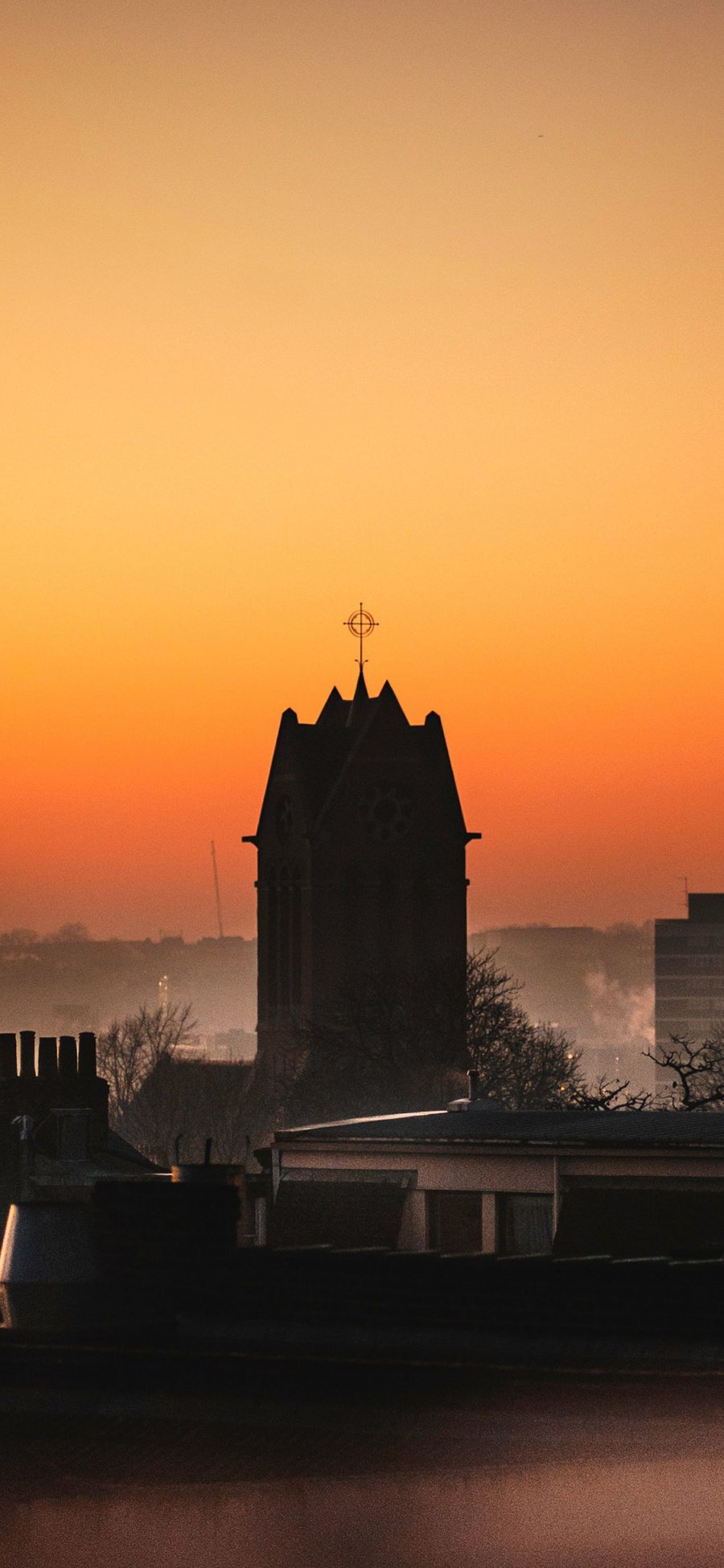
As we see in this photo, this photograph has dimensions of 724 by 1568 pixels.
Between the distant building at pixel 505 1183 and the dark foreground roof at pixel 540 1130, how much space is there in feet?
0.12

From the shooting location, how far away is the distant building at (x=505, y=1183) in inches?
1384

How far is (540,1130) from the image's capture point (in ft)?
131

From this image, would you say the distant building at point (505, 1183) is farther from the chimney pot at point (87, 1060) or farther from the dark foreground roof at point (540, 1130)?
the chimney pot at point (87, 1060)

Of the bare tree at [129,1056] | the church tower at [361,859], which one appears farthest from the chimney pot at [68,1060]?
the bare tree at [129,1056]

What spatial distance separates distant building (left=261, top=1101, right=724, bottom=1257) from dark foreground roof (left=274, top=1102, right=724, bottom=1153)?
0.04 meters

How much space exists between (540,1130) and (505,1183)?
5.39ft

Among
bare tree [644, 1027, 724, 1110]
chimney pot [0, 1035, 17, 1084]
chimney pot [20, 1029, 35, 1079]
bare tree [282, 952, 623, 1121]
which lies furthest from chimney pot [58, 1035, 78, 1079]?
bare tree [282, 952, 623, 1121]

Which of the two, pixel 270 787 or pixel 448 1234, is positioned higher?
pixel 270 787

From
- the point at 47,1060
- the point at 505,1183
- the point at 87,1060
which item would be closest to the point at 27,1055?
the point at 47,1060

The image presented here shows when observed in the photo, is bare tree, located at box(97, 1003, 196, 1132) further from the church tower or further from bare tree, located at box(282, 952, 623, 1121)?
bare tree, located at box(282, 952, 623, 1121)

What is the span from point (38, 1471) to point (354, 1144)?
31638mm

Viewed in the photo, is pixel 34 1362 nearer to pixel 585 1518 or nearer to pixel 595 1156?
pixel 585 1518

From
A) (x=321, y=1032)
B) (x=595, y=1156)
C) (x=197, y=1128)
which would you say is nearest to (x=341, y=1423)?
(x=595, y=1156)

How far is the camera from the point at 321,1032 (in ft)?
403
